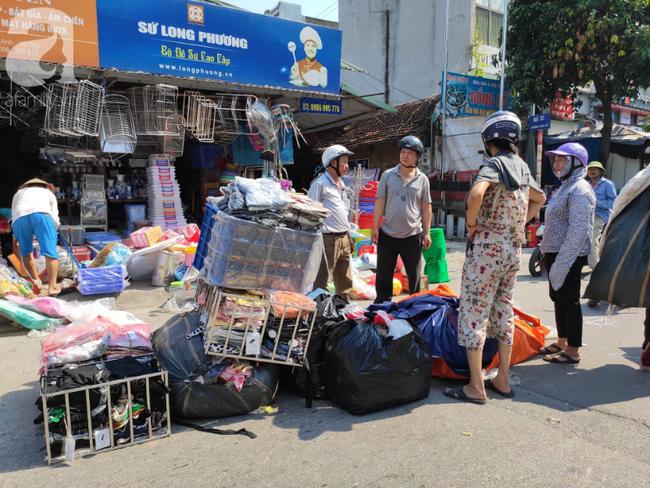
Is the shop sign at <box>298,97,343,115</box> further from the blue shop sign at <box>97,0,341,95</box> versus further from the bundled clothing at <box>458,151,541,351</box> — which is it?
the bundled clothing at <box>458,151,541,351</box>

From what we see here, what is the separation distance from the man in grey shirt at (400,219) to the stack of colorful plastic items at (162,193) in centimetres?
458

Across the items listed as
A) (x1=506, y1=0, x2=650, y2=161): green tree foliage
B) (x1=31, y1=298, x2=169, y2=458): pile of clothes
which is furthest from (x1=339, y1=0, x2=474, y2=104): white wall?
(x1=31, y1=298, x2=169, y2=458): pile of clothes

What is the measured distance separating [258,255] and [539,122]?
11.4 m

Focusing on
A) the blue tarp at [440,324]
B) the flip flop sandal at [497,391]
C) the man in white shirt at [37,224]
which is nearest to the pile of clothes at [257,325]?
the blue tarp at [440,324]

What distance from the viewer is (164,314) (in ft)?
19.1

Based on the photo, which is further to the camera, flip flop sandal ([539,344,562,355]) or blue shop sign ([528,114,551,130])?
blue shop sign ([528,114,551,130])

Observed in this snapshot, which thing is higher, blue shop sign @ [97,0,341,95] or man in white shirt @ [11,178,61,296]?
blue shop sign @ [97,0,341,95]

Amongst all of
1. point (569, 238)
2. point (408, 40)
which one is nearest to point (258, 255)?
point (569, 238)

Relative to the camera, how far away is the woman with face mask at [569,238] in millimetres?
3949

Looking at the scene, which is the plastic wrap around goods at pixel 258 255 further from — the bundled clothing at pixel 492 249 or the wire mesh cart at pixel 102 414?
the bundled clothing at pixel 492 249

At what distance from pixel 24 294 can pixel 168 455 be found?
3.92m

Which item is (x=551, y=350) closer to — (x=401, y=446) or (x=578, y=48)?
(x=401, y=446)

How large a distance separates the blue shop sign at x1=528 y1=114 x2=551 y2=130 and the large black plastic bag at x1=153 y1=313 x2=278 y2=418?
37.3ft

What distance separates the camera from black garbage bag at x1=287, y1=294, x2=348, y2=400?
11.0 ft
